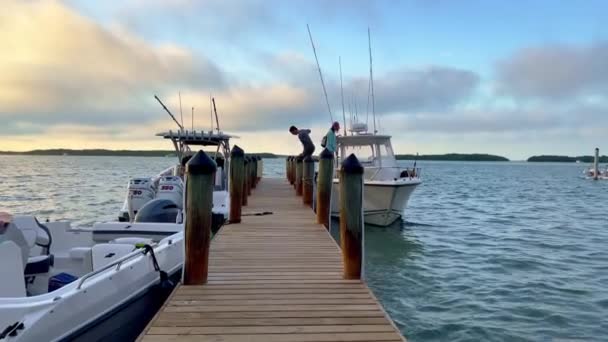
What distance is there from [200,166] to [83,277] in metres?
1.60

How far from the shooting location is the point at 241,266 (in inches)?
242

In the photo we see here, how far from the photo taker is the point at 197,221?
535 cm

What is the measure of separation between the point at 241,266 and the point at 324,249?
1.45 m

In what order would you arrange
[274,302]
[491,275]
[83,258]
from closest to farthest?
[274,302], [83,258], [491,275]

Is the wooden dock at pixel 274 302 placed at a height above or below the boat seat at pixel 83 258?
below

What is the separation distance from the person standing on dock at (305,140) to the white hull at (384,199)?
90.0 inches

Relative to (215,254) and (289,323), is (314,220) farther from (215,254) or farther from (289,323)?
(289,323)

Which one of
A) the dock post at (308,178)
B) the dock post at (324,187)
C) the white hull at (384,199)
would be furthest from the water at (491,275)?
the dock post at (308,178)


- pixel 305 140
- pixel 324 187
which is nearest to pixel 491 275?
pixel 324 187

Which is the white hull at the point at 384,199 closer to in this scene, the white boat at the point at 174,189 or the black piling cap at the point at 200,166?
the white boat at the point at 174,189

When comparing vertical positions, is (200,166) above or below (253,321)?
above

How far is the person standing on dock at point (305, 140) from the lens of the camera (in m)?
14.9

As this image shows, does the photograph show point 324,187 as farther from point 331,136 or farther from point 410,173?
point 410,173

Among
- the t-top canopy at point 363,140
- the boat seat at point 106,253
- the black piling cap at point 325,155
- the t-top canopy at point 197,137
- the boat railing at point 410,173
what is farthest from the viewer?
the t-top canopy at point 363,140
